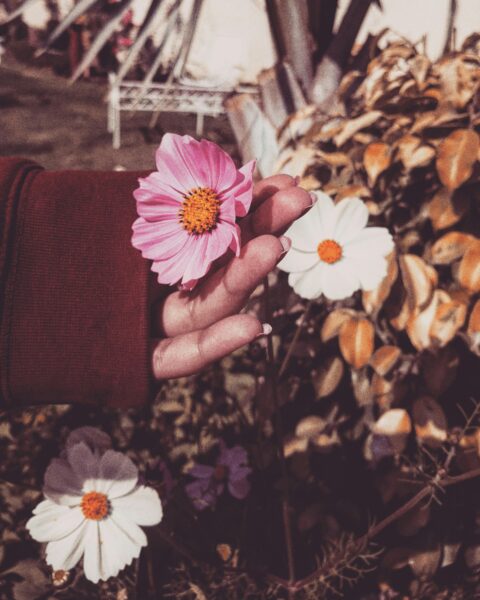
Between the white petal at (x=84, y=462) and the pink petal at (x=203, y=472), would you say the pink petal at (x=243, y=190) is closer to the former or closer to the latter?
the white petal at (x=84, y=462)

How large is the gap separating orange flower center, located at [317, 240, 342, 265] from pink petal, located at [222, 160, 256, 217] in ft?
0.75

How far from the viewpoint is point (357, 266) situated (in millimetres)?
733

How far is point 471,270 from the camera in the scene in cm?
75

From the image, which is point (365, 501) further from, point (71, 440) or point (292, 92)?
point (292, 92)

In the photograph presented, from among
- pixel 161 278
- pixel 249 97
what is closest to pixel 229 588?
pixel 161 278

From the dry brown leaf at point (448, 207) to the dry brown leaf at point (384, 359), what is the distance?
20 cm

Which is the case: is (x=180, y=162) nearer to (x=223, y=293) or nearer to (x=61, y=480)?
(x=223, y=293)

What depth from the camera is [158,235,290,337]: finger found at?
1.77ft

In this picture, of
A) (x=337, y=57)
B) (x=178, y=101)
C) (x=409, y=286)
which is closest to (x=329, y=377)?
(x=409, y=286)

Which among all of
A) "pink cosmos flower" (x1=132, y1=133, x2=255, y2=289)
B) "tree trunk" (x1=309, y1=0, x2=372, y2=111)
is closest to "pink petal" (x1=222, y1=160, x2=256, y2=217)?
"pink cosmos flower" (x1=132, y1=133, x2=255, y2=289)

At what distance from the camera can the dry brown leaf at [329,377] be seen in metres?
0.89

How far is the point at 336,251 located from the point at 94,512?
462 mm

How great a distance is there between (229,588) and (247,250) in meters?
0.51

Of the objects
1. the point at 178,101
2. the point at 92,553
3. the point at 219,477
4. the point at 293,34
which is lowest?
the point at 178,101
